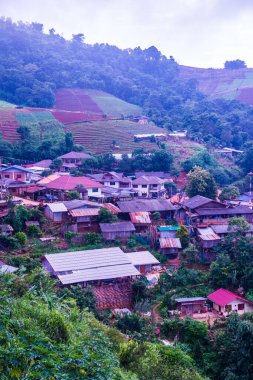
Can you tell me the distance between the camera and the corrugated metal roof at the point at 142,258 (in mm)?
22391

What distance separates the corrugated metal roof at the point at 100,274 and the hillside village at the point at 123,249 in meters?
0.05

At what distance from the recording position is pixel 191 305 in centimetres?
1978

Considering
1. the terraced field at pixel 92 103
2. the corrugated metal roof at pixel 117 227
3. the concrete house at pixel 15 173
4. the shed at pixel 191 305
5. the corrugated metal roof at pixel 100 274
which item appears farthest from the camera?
the terraced field at pixel 92 103

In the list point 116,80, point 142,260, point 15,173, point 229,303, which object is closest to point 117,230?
point 142,260

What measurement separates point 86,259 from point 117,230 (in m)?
3.52

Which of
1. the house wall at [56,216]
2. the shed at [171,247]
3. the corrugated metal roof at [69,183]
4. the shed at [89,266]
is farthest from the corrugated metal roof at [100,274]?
the corrugated metal roof at [69,183]

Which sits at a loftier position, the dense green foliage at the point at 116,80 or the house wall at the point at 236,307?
the dense green foliage at the point at 116,80

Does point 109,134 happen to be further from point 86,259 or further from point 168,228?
point 86,259

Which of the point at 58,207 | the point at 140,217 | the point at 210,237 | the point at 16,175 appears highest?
the point at 16,175

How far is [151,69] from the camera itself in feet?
282

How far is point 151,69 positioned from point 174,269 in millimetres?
67998

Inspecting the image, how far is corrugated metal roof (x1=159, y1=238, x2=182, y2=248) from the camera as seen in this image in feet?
79.2

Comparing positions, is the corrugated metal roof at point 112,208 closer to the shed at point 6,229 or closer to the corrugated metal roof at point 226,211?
the corrugated metal roof at point 226,211

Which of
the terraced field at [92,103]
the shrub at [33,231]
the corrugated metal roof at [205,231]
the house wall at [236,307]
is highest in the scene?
the terraced field at [92,103]
